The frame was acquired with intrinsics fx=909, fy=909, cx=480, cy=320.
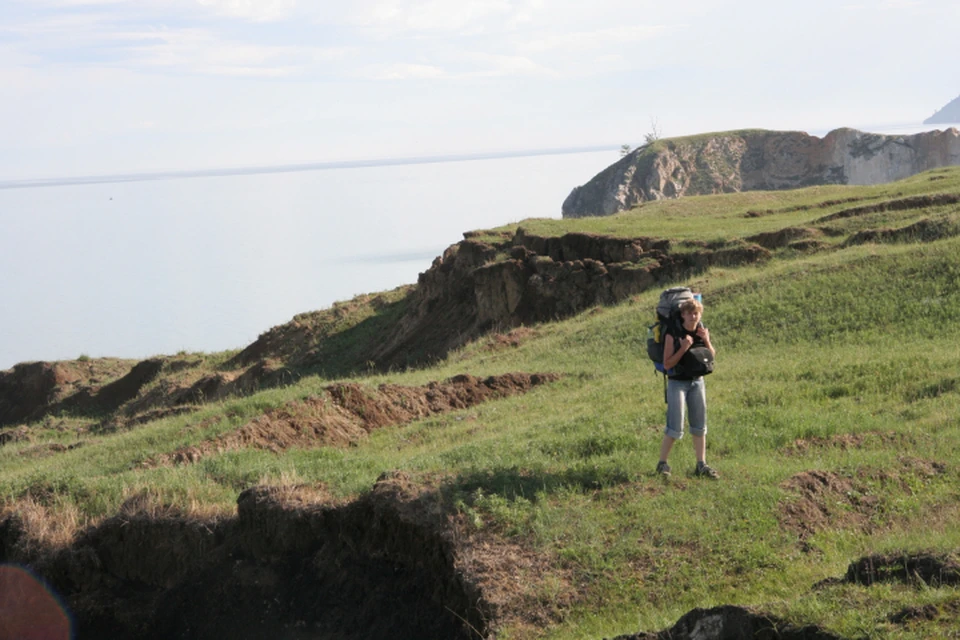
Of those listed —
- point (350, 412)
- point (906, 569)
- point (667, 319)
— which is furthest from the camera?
point (350, 412)

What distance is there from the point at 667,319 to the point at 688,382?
0.60 metres

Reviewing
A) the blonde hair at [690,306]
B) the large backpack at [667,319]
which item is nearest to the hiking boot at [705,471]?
the large backpack at [667,319]

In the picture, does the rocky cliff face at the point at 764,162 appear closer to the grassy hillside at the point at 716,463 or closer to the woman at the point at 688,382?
the grassy hillside at the point at 716,463

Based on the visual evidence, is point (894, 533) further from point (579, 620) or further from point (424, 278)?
point (424, 278)

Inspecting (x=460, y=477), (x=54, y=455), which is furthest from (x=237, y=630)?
(x=54, y=455)

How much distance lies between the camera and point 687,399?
823 cm

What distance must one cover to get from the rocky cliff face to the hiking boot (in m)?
71.9

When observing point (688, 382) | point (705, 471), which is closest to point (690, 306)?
point (688, 382)

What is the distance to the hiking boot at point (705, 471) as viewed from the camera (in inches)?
314

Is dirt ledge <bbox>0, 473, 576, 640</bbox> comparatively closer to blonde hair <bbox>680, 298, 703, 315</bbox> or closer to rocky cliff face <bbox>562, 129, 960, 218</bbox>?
blonde hair <bbox>680, 298, 703, 315</bbox>

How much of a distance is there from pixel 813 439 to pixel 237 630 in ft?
19.2

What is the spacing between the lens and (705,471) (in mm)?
8031

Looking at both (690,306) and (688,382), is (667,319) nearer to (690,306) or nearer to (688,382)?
(690,306)

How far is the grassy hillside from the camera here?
6438 millimetres
